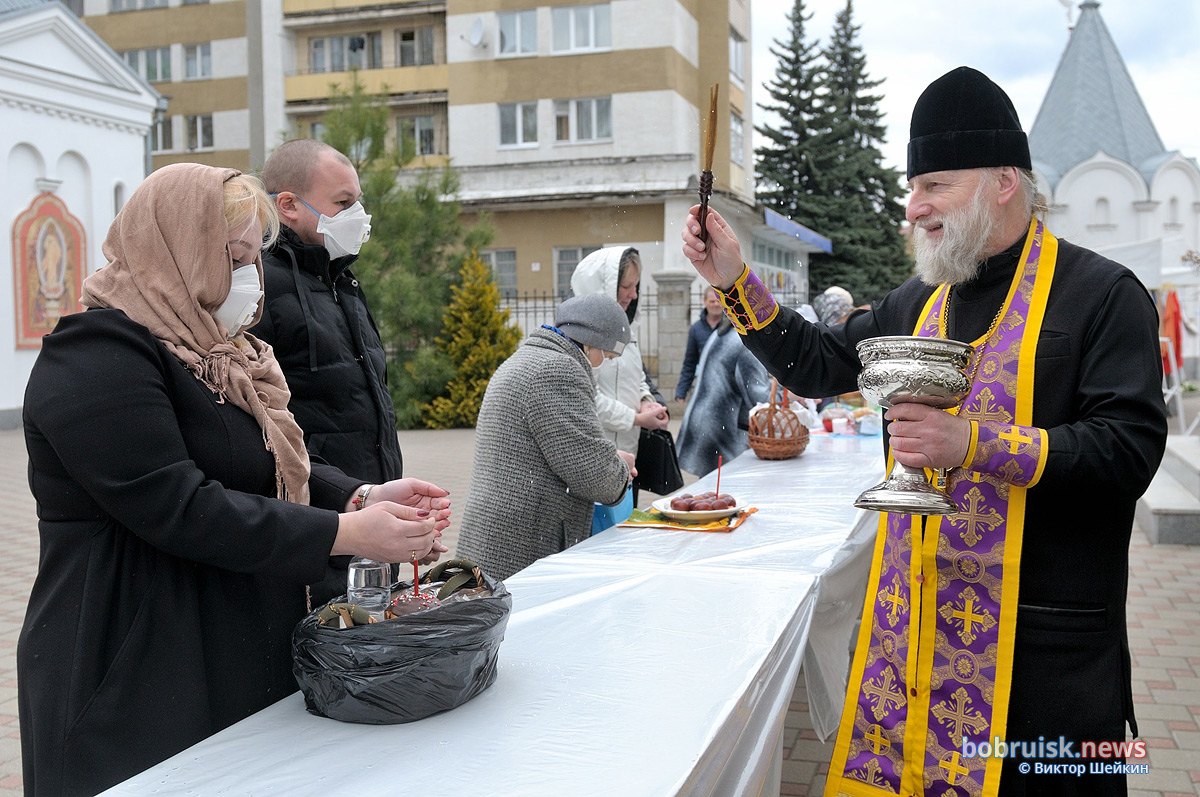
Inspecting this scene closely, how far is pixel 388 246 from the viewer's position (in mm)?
16422

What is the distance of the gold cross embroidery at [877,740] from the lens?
240cm

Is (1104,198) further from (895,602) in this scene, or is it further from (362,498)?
(362,498)

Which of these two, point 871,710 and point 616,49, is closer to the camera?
point 871,710

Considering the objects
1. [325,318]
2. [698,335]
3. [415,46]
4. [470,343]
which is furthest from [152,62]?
[325,318]

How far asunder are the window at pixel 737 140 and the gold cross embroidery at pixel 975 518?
2232 centimetres

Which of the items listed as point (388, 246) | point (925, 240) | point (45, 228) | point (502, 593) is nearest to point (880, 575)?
point (925, 240)

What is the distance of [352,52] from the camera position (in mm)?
27625

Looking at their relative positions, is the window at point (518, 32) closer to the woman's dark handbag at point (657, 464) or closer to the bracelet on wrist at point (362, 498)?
the woman's dark handbag at point (657, 464)

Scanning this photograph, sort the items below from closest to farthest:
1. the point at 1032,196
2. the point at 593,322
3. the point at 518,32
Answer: the point at 1032,196 < the point at 593,322 < the point at 518,32

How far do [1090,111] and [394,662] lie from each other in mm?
41423

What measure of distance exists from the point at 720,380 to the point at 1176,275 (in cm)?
1632

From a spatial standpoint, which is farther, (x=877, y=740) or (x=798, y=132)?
(x=798, y=132)

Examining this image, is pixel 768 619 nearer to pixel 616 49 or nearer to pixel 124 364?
pixel 124 364

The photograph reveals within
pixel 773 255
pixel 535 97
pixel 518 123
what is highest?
pixel 535 97
